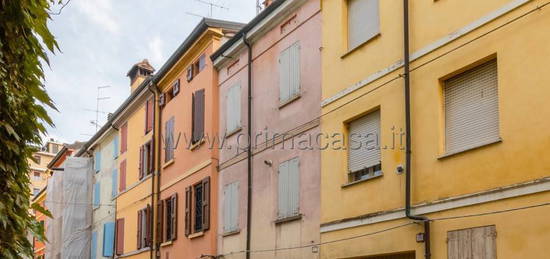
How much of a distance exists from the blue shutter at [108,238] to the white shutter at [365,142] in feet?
66.1

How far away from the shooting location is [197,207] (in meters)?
21.7

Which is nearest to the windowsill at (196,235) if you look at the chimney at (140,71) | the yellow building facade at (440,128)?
the yellow building facade at (440,128)

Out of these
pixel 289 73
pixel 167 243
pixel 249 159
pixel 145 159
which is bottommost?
pixel 167 243

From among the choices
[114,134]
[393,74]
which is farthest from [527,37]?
[114,134]

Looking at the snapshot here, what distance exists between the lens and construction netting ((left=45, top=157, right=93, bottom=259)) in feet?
118

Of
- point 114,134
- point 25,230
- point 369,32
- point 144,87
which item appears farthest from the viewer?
point 114,134

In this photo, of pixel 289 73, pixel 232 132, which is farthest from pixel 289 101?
pixel 232 132

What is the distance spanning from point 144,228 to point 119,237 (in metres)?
4.36

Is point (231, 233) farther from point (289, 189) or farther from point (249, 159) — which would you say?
point (289, 189)

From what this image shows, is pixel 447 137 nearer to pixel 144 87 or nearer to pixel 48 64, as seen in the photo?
pixel 48 64

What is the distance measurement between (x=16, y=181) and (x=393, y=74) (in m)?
9.49

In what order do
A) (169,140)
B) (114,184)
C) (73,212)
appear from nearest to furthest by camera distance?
1. (169,140)
2. (114,184)
3. (73,212)

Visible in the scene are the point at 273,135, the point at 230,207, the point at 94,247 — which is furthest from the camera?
the point at 94,247

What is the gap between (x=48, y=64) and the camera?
3.95m
